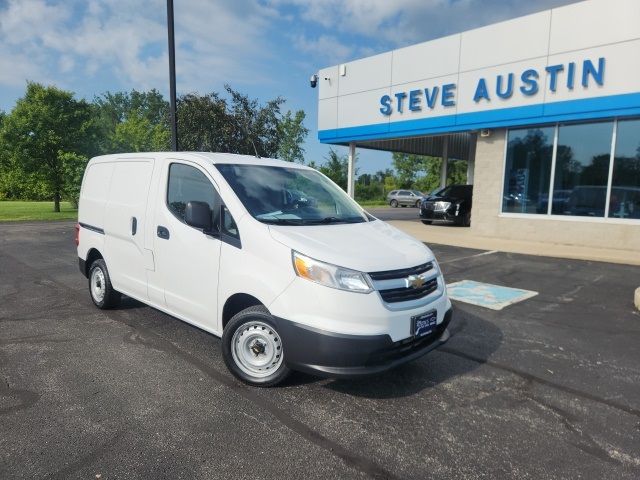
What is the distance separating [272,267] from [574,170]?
11213mm

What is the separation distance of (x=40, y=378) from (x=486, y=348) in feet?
13.8

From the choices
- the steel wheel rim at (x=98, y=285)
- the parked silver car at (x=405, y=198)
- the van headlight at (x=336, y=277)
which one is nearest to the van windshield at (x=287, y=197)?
the van headlight at (x=336, y=277)

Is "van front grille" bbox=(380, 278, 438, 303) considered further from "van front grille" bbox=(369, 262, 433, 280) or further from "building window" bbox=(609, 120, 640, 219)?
"building window" bbox=(609, 120, 640, 219)

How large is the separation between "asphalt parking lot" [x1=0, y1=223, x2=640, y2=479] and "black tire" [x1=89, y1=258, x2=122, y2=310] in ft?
0.67

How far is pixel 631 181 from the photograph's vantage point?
10.7 m

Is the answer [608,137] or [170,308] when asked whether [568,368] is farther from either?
[608,137]

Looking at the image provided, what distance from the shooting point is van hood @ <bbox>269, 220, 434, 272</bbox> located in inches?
123

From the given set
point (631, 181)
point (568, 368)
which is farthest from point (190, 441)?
point (631, 181)

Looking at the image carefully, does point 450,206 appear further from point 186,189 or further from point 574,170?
point 186,189

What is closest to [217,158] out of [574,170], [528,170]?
[574,170]

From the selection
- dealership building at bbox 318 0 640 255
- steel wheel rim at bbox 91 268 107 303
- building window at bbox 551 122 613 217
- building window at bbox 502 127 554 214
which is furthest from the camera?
building window at bbox 502 127 554 214

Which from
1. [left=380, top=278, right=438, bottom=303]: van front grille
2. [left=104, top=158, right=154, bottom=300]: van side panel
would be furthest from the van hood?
[left=104, top=158, right=154, bottom=300]: van side panel

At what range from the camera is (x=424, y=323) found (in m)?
3.34

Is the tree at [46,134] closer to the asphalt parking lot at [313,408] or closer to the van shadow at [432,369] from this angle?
the asphalt parking lot at [313,408]
